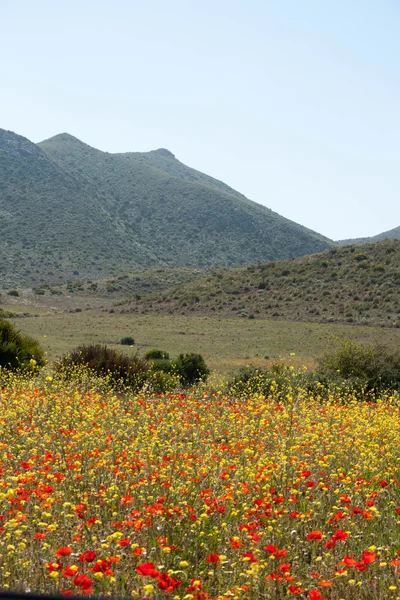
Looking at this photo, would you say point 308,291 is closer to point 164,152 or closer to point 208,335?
point 208,335

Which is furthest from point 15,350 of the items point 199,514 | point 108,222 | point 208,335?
point 108,222

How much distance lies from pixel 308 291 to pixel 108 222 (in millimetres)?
58047

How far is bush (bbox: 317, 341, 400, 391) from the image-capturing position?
1742 cm

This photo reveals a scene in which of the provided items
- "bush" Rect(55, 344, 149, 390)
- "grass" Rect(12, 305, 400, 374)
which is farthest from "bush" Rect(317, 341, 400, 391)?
"grass" Rect(12, 305, 400, 374)

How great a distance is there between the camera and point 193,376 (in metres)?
19.9

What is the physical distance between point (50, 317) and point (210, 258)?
186ft

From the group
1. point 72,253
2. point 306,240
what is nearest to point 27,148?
point 72,253

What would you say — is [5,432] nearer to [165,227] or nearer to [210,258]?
[210,258]

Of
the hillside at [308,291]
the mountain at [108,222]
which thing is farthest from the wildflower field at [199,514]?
the mountain at [108,222]

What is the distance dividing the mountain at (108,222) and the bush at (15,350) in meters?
64.1

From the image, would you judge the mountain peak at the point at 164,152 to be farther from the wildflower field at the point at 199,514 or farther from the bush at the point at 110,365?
the wildflower field at the point at 199,514

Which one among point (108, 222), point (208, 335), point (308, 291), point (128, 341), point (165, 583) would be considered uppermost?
point (108, 222)

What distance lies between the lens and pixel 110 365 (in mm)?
15500

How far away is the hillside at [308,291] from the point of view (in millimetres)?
51781
